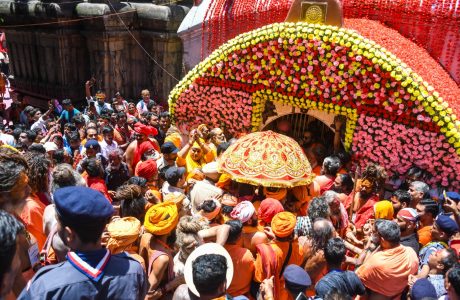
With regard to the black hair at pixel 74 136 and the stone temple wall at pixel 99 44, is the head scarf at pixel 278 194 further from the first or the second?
the stone temple wall at pixel 99 44

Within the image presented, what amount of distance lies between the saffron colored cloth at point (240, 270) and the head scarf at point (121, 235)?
2.79 ft

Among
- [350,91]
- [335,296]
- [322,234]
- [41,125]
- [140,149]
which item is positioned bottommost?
[41,125]

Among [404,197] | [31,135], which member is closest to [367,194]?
[404,197]

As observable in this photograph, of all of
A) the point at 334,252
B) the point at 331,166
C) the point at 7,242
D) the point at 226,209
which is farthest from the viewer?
the point at 331,166

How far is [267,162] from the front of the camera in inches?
229

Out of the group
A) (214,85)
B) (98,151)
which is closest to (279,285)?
(98,151)

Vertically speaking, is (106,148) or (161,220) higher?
(161,220)

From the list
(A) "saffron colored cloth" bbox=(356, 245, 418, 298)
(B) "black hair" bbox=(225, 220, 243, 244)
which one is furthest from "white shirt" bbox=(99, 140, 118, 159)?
(A) "saffron colored cloth" bbox=(356, 245, 418, 298)

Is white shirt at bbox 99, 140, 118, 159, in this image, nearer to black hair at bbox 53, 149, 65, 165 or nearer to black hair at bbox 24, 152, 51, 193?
black hair at bbox 53, 149, 65, 165

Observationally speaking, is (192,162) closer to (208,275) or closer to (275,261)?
(275,261)

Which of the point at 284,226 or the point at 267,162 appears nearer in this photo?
the point at 284,226

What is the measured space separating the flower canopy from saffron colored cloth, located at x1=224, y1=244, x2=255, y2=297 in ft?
12.3

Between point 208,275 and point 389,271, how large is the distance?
6.52 feet

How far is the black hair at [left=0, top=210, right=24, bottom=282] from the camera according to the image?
2115mm
